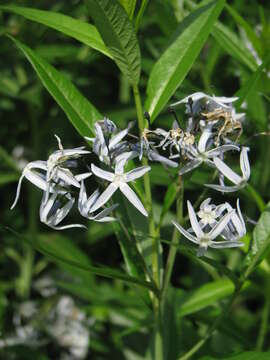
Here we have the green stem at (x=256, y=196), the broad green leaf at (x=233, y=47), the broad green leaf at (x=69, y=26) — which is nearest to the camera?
the broad green leaf at (x=69, y=26)

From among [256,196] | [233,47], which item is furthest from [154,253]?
[233,47]

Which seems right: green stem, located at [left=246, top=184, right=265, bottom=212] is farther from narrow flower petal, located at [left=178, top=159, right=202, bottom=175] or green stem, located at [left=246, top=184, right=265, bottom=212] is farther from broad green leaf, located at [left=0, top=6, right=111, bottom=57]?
broad green leaf, located at [left=0, top=6, right=111, bottom=57]

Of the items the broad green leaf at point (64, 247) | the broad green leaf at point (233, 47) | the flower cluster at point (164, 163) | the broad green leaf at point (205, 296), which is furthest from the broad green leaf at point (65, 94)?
the broad green leaf at point (64, 247)

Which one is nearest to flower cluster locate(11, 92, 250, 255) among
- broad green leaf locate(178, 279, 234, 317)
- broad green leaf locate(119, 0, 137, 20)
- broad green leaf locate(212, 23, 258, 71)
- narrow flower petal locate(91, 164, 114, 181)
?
narrow flower petal locate(91, 164, 114, 181)

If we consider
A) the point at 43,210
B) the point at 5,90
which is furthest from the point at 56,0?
the point at 43,210

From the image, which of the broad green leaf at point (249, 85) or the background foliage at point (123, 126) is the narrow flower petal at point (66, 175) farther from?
the broad green leaf at point (249, 85)
